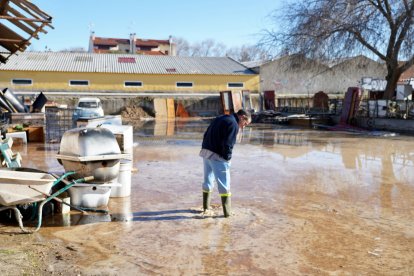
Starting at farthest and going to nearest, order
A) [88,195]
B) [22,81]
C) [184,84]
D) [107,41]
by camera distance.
→ [107,41]
[184,84]
[22,81]
[88,195]

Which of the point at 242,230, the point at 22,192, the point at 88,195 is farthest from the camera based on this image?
the point at 88,195

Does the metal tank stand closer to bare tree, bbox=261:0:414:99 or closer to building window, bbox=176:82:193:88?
bare tree, bbox=261:0:414:99

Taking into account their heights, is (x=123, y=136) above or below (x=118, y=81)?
below

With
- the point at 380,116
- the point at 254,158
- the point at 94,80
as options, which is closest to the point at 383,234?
the point at 254,158

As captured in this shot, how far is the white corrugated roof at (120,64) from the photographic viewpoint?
131 ft

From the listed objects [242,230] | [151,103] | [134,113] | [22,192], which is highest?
[151,103]

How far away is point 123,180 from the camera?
7.72 m

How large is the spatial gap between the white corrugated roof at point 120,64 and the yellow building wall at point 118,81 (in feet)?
1.31

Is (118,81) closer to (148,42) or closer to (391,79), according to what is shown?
(391,79)

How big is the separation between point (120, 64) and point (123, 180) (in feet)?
120

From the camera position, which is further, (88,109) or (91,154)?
(88,109)

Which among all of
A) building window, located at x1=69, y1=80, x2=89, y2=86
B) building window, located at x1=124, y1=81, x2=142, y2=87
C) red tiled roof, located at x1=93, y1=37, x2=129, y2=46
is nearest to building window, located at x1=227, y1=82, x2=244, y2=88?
building window, located at x1=124, y1=81, x2=142, y2=87

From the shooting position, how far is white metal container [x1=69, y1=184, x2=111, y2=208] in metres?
6.80

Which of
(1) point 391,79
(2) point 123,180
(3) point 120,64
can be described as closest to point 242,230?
(2) point 123,180
